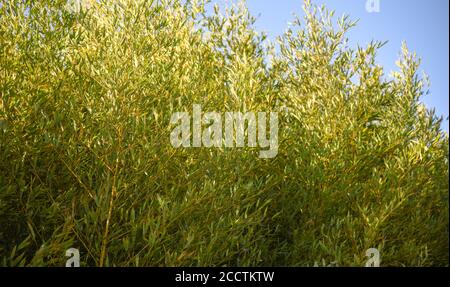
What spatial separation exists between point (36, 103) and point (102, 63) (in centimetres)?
88

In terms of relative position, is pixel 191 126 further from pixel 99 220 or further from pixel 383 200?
pixel 383 200

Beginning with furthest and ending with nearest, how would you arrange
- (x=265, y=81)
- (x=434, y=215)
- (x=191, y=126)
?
(x=265, y=81) < (x=434, y=215) < (x=191, y=126)

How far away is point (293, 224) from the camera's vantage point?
21.6 feet

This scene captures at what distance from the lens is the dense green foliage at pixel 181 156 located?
17.0ft

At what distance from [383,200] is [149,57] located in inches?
142

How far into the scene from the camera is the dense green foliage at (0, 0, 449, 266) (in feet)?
17.0

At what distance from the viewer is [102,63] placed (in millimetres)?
5465

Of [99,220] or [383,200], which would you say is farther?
[383,200]

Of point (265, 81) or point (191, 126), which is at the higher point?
point (265, 81)

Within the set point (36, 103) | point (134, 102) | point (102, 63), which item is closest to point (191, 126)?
point (134, 102)

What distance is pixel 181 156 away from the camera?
18.9ft
